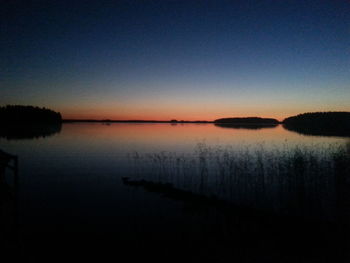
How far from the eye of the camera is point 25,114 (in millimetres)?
165875

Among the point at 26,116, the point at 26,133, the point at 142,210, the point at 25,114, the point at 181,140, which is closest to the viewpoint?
the point at 142,210

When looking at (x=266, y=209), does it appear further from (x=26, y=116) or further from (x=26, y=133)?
(x=26, y=116)

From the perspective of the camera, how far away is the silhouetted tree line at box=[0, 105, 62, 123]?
158337mm

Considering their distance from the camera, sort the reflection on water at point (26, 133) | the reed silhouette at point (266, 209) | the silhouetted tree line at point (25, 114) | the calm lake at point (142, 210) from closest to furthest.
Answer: the reed silhouette at point (266, 209)
the calm lake at point (142, 210)
the reflection on water at point (26, 133)
the silhouetted tree line at point (25, 114)

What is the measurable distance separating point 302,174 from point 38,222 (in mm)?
16367

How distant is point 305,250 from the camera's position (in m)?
8.44

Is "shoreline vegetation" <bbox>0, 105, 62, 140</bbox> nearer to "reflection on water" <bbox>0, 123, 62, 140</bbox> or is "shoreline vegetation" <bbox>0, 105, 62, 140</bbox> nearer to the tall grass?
"reflection on water" <bbox>0, 123, 62, 140</bbox>

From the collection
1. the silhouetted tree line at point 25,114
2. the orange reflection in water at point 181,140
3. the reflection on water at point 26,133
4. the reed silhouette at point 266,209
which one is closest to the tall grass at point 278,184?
the reed silhouette at point 266,209

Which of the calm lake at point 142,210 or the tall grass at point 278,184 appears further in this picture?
the tall grass at point 278,184

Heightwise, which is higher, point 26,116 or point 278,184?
point 26,116

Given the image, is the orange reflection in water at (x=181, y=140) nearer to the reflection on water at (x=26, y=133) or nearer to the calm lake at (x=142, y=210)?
the reflection on water at (x=26, y=133)

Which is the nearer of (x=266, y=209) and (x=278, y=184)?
(x=266, y=209)

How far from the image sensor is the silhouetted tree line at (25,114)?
519ft

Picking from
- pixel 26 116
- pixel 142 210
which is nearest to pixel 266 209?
pixel 142 210
